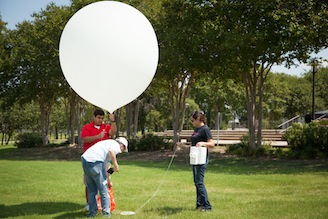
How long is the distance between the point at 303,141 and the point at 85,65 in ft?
54.2

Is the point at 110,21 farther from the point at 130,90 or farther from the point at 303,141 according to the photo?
the point at 303,141

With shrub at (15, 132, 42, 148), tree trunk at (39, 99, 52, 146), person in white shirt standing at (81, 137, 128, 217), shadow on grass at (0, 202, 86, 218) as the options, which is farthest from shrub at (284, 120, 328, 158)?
shrub at (15, 132, 42, 148)

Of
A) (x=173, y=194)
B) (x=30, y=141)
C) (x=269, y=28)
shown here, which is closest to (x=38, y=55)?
(x=30, y=141)

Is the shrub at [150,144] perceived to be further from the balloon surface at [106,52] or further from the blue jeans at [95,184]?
the balloon surface at [106,52]

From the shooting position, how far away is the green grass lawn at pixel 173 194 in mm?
7707

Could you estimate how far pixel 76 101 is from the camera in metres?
32.2

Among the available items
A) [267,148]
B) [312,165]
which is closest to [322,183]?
[312,165]

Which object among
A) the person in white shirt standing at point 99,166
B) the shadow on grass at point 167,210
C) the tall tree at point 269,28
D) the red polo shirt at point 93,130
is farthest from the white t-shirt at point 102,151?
the tall tree at point 269,28

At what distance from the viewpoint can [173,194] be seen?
9.90 metres

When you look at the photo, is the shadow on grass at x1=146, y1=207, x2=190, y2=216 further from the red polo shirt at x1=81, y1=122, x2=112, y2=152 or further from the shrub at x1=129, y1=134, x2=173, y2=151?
the shrub at x1=129, y1=134, x2=173, y2=151

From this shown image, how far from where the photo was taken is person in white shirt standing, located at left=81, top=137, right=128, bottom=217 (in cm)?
702

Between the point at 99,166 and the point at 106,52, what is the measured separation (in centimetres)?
212

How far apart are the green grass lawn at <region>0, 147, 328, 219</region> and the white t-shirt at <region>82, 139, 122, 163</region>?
1221 millimetres

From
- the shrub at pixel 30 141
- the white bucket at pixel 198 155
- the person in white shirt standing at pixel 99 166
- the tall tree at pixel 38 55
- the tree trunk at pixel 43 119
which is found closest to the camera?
the person in white shirt standing at pixel 99 166
